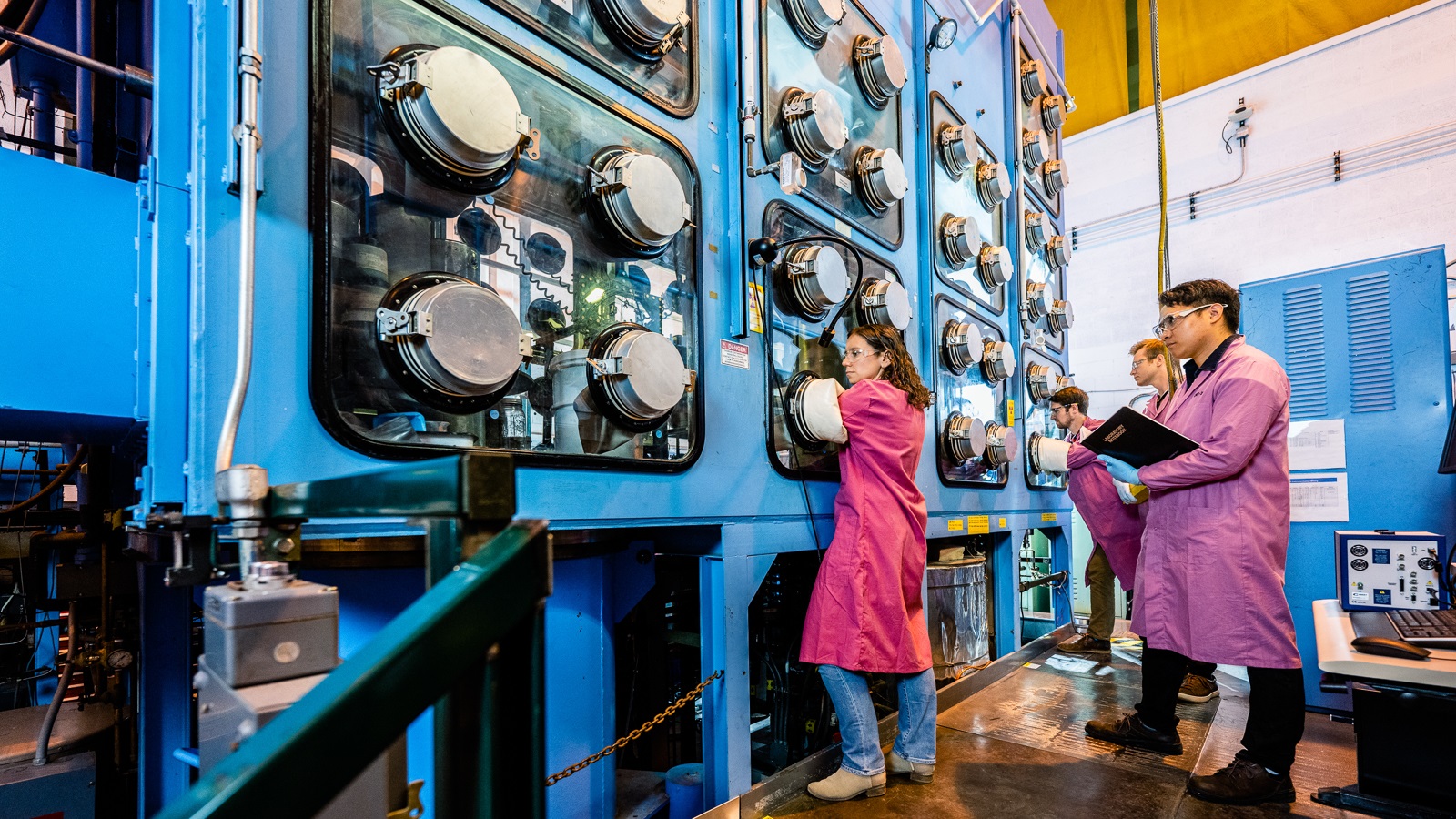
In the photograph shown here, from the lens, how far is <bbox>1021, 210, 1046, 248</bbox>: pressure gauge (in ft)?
14.2

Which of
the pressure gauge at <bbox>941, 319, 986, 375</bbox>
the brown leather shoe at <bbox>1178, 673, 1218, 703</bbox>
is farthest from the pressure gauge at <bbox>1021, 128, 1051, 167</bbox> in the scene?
the brown leather shoe at <bbox>1178, 673, 1218, 703</bbox>

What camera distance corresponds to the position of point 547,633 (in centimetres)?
177

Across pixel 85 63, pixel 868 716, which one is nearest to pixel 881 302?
pixel 868 716

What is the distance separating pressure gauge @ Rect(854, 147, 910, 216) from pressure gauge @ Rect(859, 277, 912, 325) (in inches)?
12.9

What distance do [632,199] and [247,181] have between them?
31.1 inches

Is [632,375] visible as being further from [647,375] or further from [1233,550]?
[1233,550]

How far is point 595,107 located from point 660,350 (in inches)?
24.2

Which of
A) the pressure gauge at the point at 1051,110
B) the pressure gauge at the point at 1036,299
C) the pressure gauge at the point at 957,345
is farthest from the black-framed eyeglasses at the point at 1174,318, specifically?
the pressure gauge at the point at 1051,110

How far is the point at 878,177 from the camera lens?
2738 mm

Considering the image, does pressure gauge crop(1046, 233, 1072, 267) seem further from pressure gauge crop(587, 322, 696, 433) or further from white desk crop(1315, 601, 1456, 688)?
pressure gauge crop(587, 322, 696, 433)

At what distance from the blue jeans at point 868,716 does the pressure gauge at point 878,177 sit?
1.74 metres

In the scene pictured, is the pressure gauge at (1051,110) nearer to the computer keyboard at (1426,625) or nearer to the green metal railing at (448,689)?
the computer keyboard at (1426,625)

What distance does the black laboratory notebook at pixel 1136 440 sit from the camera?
7.63 feet

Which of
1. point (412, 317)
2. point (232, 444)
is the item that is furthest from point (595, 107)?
point (232, 444)
